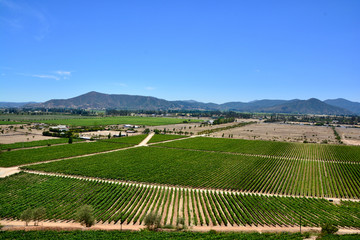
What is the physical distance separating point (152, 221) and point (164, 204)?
297 inches

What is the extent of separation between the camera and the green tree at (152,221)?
82.6 feet

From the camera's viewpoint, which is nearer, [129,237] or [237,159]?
[129,237]

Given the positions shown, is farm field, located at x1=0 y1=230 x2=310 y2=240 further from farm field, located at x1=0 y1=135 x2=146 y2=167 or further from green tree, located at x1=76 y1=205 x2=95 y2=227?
farm field, located at x1=0 y1=135 x2=146 y2=167

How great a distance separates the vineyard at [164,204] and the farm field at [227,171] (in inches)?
173

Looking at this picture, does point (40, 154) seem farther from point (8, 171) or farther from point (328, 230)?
point (328, 230)

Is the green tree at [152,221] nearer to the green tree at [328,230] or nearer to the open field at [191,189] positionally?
the open field at [191,189]

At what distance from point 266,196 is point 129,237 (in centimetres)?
2489

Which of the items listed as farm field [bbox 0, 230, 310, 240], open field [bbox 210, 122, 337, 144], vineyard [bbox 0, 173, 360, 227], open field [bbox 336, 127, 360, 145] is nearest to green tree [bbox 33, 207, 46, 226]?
vineyard [bbox 0, 173, 360, 227]

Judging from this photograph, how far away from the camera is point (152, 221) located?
82.9 ft

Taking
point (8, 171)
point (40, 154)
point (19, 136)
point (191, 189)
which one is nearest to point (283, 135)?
point (191, 189)

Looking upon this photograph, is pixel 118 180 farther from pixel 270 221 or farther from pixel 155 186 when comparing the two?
pixel 270 221

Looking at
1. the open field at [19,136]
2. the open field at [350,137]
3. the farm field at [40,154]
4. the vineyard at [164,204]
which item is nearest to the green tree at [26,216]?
the vineyard at [164,204]

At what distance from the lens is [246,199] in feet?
116

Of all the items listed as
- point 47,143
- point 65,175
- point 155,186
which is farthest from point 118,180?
point 47,143
